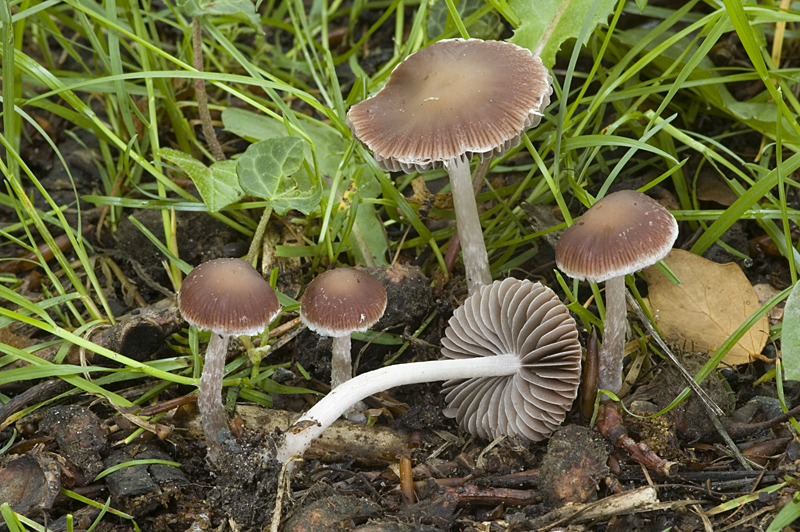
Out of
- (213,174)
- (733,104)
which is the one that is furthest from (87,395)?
(733,104)

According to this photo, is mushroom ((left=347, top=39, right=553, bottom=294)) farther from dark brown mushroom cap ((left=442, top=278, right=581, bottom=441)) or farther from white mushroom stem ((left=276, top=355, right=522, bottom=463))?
white mushroom stem ((left=276, top=355, right=522, bottom=463))

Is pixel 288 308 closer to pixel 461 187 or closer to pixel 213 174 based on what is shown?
pixel 213 174

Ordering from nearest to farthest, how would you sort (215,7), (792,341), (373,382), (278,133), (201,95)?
(792,341)
(373,382)
(215,7)
(201,95)
(278,133)

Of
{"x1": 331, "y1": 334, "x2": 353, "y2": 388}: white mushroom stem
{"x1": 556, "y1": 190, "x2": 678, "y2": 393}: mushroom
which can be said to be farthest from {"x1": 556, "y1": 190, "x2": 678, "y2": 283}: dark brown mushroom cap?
{"x1": 331, "y1": 334, "x2": 353, "y2": 388}: white mushroom stem

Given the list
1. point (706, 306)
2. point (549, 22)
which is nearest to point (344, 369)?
point (706, 306)

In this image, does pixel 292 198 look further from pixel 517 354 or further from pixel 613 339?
pixel 613 339

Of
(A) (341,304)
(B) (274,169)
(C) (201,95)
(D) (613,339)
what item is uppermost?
(C) (201,95)

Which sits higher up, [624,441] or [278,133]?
[278,133]

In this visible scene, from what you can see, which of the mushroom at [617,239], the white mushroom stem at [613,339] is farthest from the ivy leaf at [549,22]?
the white mushroom stem at [613,339]
